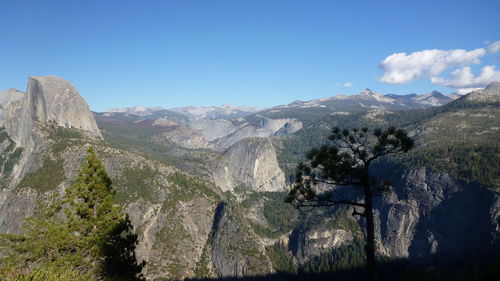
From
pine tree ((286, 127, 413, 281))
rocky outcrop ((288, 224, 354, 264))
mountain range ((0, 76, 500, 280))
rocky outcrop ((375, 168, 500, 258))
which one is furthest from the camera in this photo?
rocky outcrop ((288, 224, 354, 264))

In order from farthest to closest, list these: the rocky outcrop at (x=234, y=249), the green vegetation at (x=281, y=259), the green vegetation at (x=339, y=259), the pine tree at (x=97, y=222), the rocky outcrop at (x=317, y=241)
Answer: the rocky outcrop at (x=317, y=241) → the green vegetation at (x=281, y=259) → the green vegetation at (x=339, y=259) → the rocky outcrop at (x=234, y=249) → the pine tree at (x=97, y=222)

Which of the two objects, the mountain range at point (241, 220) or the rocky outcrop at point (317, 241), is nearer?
the mountain range at point (241, 220)

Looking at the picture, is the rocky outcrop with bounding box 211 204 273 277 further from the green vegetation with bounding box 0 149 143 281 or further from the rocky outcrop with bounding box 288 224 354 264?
the green vegetation with bounding box 0 149 143 281

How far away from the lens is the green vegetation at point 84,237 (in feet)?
78.1

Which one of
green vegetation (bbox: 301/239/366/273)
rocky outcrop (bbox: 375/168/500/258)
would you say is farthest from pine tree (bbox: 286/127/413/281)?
green vegetation (bbox: 301/239/366/273)

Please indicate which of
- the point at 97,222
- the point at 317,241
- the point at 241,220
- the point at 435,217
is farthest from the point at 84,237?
the point at 435,217

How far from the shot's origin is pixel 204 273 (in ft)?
405

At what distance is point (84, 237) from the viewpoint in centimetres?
2547

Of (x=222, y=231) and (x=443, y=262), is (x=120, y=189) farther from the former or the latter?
(x=443, y=262)

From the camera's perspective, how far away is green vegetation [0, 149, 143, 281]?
2380 centimetres

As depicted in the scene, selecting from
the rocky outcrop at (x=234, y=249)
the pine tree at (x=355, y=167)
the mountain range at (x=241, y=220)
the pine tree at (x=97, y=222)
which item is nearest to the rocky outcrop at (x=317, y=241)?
the mountain range at (x=241, y=220)

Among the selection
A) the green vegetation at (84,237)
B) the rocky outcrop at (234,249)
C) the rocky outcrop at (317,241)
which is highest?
the green vegetation at (84,237)

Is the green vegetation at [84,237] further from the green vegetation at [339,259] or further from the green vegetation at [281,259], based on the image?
the green vegetation at [339,259]

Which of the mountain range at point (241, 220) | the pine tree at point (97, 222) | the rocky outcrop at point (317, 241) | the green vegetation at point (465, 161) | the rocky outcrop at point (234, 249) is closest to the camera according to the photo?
the pine tree at point (97, 222)
